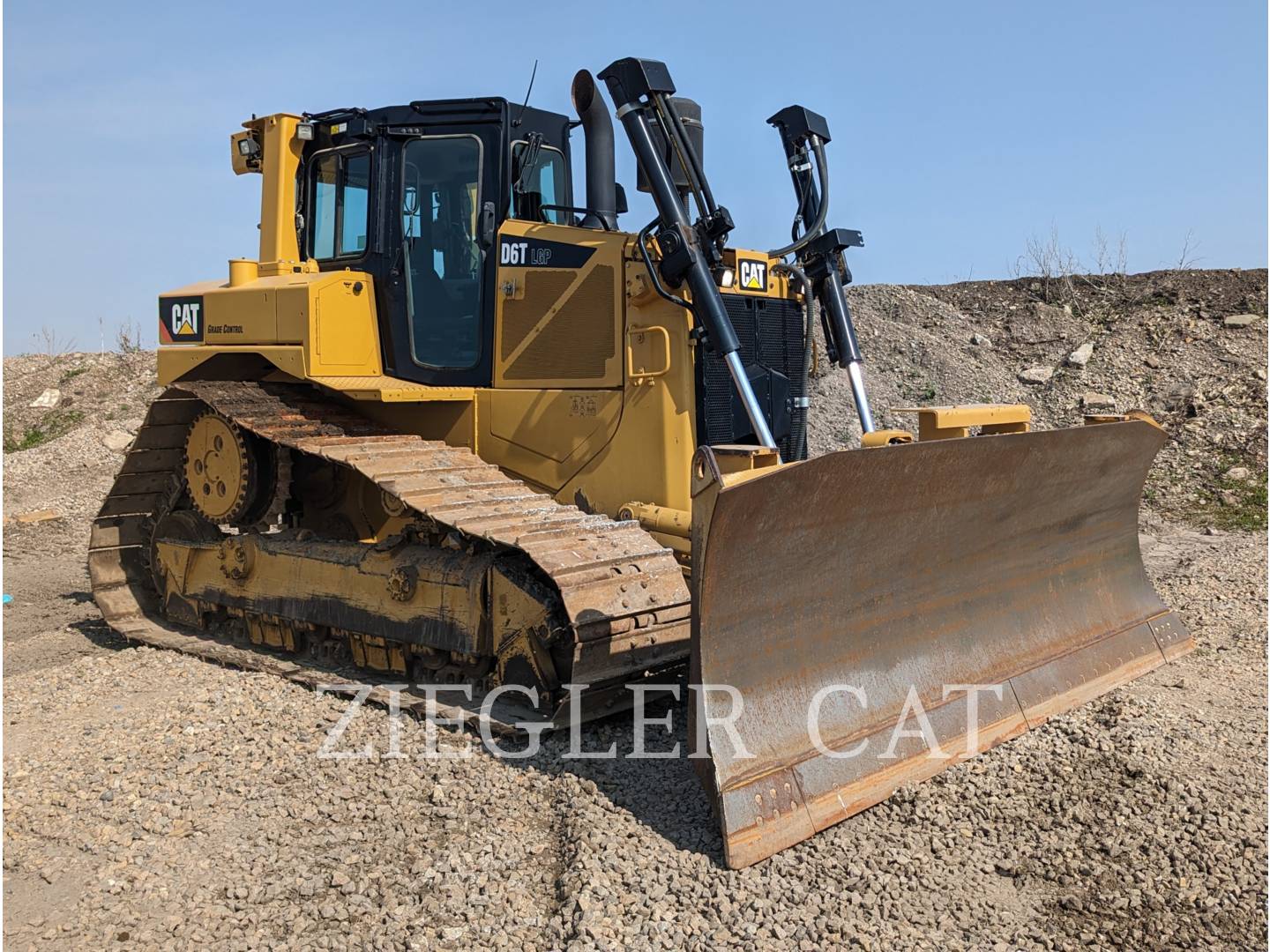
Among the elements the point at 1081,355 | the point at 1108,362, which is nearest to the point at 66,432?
the point at 1081,355

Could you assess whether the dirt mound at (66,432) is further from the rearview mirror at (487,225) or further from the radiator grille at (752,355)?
the radiator grille at (752,355)

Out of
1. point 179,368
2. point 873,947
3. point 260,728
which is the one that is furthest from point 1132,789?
point 179,368

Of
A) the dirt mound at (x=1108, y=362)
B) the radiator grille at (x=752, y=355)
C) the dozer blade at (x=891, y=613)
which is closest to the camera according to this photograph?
the dozer blade at (x=891, y=613)

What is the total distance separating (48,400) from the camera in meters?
15.7

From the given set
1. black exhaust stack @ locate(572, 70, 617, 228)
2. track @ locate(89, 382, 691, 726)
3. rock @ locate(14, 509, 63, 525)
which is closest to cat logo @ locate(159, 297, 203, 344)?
track @ locate(89, 382, 691, 726)

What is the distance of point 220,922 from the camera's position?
344 centimetres

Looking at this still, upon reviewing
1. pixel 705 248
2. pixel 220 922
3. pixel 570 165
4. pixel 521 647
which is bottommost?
pixel 220 922

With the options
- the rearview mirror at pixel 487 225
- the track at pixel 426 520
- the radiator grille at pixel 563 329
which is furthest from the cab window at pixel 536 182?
the track at pixel 426 520

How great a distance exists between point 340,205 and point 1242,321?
11.2 metres

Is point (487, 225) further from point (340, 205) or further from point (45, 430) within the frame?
point (45, 430)

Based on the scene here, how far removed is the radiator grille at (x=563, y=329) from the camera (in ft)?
19.3

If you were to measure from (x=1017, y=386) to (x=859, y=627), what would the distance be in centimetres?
966

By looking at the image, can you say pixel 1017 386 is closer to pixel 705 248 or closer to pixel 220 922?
pixel 705 248

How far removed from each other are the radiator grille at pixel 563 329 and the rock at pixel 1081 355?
9.24 metres
